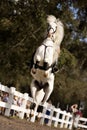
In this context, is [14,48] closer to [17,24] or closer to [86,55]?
[17,24]

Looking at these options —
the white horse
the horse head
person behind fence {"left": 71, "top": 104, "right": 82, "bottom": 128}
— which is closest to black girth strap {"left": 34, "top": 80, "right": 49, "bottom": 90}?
the white horse

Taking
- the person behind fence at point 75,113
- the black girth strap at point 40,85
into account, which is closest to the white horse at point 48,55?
the black girth strap at point 40,85

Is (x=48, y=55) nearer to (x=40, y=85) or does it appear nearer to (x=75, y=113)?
(x=40, y=85)

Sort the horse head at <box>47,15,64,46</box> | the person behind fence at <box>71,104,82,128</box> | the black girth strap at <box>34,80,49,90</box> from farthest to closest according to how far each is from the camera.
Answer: the person behind fence at <box>71,104,82,128</box>, the black girth strap at <box>34,80,49,90</box>, the horse head at <box>47,15,64,46</box>

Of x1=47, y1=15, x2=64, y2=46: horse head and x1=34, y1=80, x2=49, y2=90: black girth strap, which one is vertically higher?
x1=47, y1=15, x2=64, y2=46: horse head

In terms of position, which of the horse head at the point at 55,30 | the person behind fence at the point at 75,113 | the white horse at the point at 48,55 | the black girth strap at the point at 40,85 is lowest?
the person behind fence at the point at 75,113

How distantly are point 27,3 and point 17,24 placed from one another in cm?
108

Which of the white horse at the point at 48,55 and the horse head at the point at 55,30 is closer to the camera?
the white horse at the point at 48,55

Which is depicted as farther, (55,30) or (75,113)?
(75,113)

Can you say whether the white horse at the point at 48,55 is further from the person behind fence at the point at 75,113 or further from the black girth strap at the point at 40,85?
the person behind fence at the point at 75,113

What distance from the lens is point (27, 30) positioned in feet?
49.0

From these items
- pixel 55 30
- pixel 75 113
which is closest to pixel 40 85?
pixel 55 30

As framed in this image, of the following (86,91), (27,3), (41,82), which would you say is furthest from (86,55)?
(86,91)

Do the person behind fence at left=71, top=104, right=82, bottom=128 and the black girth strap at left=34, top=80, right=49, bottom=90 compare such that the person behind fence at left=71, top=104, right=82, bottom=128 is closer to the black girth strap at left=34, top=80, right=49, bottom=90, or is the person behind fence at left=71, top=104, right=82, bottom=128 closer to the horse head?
the black girth strap at left=34, top=80, right=49, bottom=90
